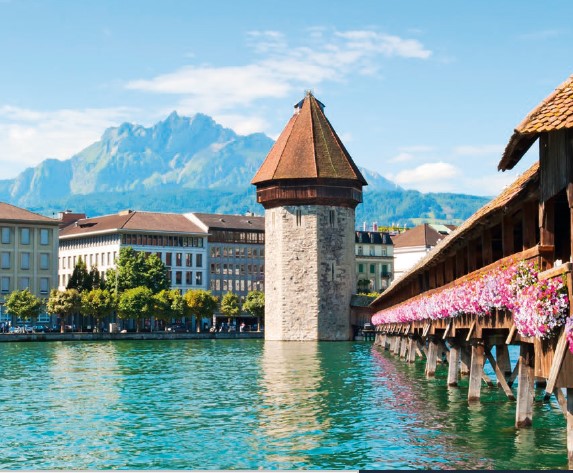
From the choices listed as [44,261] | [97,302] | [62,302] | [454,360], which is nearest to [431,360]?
[454,360]

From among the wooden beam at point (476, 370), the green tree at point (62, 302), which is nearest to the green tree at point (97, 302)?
the green tree at point (62, 302)

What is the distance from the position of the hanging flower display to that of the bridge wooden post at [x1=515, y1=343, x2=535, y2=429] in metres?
0.68

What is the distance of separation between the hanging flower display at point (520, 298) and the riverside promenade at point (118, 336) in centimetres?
6527

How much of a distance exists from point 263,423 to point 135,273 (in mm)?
80412

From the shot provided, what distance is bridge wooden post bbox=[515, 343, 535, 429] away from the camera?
1856 centimetres

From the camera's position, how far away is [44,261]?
106 meters

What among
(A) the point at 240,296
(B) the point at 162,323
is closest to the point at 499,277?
(B) the point at 162,323

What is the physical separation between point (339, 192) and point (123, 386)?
51.9 m

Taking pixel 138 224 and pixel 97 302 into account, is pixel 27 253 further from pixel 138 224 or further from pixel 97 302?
pixel 138 224

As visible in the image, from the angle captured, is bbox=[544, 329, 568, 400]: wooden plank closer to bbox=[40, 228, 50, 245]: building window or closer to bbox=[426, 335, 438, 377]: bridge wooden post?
bbox=[426, 335, 438, 377]: bridge wooden post

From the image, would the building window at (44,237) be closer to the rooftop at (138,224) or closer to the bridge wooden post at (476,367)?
the rooftop at (138,224)

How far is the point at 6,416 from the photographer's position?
26719 millimetres

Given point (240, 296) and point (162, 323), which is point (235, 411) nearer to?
point (162, 323)

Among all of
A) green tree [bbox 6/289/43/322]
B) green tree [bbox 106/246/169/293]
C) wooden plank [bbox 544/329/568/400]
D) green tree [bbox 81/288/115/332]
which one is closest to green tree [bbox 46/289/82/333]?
green tree [bbox 81/288/115/332]
